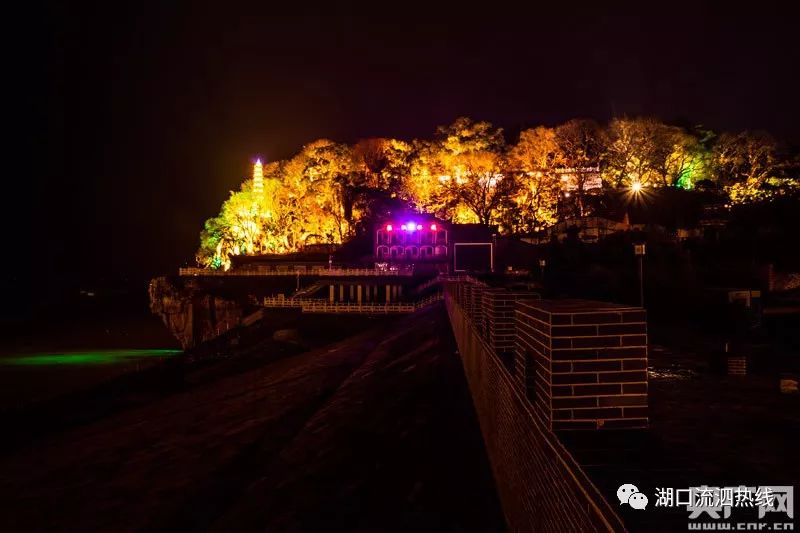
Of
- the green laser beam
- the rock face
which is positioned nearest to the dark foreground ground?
the green laser beam

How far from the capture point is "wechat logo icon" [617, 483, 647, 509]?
5445mm

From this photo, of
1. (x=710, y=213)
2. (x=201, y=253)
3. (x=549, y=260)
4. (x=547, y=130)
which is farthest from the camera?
(x=201, y=253)

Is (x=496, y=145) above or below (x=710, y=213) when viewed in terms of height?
above

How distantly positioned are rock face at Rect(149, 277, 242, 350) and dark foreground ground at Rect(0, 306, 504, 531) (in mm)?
37956

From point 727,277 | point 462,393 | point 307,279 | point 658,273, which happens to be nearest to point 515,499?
point 462,393

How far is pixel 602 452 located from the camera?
20.9ft

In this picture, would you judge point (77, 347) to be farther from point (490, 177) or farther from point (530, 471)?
point (530, 471)

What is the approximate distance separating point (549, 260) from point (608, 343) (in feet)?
142

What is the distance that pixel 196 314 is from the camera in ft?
210

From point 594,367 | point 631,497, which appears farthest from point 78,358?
point 631,497

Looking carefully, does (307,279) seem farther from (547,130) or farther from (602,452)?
(602,452)

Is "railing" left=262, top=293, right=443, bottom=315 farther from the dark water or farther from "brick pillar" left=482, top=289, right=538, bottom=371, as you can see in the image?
"brick pillar" left=482, top=289, right=538, bottom=371

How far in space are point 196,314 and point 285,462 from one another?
5379 cm

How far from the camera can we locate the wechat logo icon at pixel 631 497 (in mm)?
5445
